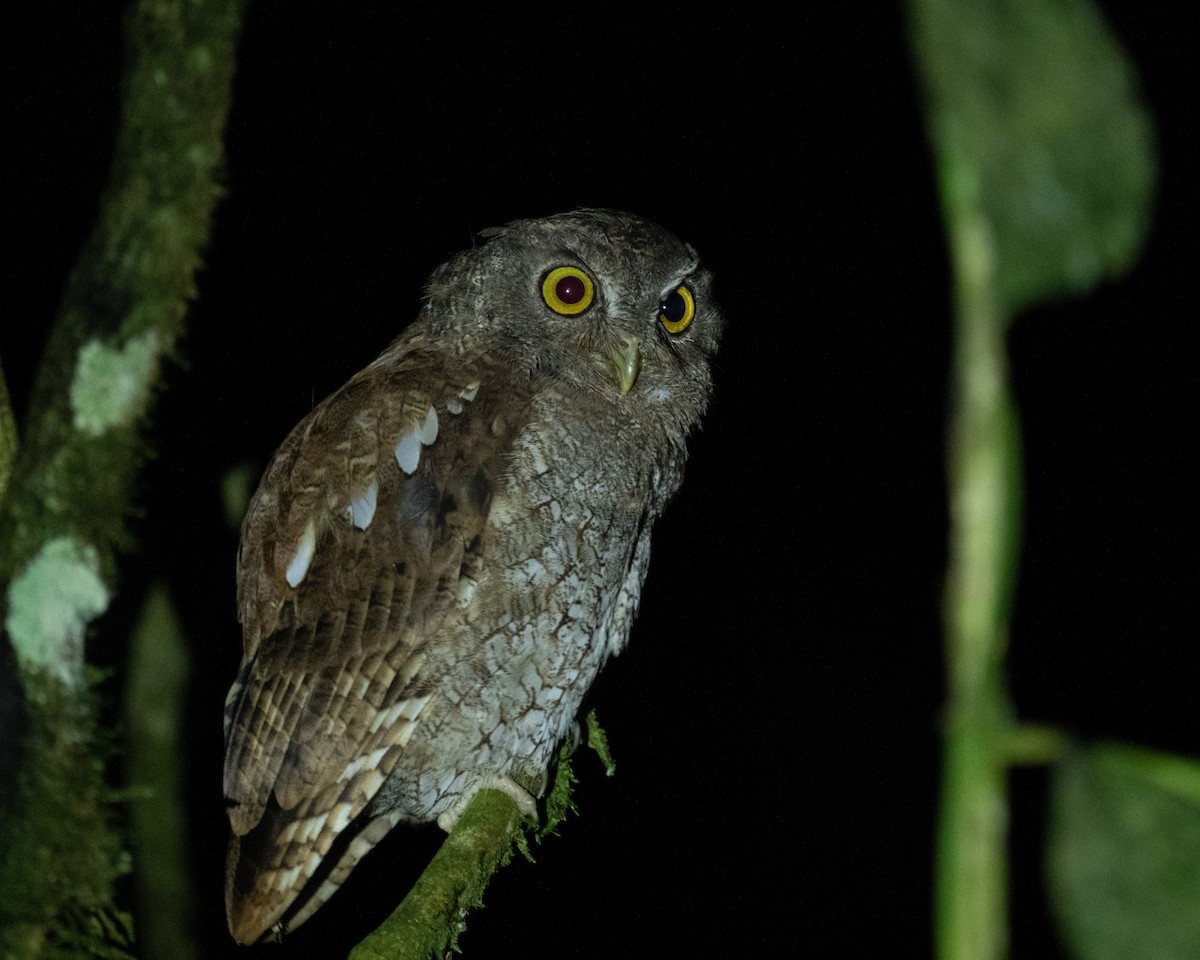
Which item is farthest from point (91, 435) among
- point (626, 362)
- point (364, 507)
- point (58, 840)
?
point (626, 362)

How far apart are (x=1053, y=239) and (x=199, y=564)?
143 centimetres

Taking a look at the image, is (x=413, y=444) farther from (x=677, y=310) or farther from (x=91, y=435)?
(x=91, y=435)

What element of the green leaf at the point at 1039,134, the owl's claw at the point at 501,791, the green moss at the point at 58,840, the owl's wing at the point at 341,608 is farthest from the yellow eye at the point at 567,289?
the green leaf at the point at 1039,134

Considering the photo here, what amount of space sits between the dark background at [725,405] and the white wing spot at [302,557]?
0.14 meters

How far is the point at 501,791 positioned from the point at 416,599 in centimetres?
55

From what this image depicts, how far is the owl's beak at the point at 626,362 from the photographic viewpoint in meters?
2.22

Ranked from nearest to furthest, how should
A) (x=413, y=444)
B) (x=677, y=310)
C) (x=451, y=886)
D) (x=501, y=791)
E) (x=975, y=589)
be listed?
(x=975, y=589)
(x=451, y=886)
(x=413, y=444)
(x=501, y=791)
(x=677, y=310)

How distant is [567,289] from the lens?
7.54 feet

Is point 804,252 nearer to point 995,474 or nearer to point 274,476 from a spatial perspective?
point 274,476

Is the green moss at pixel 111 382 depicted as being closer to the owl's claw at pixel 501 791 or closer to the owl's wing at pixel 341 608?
the owl's wing at pixel 341 608

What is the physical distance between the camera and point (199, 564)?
1.49 meters

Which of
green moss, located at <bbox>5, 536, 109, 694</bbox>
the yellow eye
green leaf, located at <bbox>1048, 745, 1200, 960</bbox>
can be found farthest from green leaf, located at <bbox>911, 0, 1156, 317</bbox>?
the yellow eye

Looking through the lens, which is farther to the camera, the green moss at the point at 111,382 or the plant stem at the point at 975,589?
the green moss at the point at 111,382

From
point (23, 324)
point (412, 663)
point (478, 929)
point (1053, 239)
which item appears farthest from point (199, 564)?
point (478, 929)
